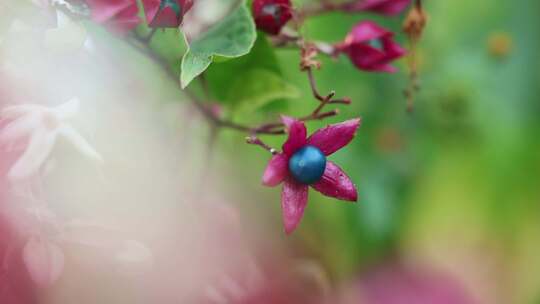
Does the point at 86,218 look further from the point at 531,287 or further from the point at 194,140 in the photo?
the point at 531,287

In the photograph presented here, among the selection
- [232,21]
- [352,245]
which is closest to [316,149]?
[232,21]

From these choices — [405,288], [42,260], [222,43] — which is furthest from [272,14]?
[405,288]

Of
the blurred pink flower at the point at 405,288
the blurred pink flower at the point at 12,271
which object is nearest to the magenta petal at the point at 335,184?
the blurred pink flower at the point at 12,271

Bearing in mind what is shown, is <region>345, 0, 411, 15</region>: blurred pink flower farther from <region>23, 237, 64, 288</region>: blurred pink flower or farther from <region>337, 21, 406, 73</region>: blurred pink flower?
<region>23, 237, 64, 288</region>: blurred pink flower

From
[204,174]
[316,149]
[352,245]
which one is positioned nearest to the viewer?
[316,149]

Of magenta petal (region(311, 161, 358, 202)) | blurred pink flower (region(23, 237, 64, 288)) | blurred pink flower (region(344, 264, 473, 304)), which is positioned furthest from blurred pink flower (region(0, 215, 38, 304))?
blurred pink flower (region(344, 264, 473, 304))

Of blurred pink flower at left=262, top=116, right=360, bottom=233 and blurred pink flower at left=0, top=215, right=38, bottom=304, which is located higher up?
blurred pink flower at left=262, top=116, right=360, bottom=233
